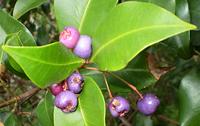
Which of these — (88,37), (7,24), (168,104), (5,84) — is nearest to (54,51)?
(88,37)

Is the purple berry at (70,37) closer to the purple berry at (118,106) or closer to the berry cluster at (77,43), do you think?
the berry cluster at (77,43)

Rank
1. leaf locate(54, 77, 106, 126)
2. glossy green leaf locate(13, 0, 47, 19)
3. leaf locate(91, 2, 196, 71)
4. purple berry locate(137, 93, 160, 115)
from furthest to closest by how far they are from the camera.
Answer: glossy green leaf locate(13, 0, 47, 19) < purple berry locate(137, 93, 160, 115) < leaf locate(54, 77, 106, 126) < leaf locate(91, 2, 196, 71)

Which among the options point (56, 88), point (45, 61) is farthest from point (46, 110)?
point (45, 61)

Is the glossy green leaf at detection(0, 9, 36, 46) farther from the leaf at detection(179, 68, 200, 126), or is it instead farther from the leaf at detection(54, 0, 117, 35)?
the leaf at detection(179, 68, 200, 126)

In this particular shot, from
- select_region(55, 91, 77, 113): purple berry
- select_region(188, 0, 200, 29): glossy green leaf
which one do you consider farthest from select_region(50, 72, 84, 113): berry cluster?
select_region(188, 0, 200, 29): glossy green leaf

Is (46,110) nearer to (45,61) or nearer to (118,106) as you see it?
(118,106)

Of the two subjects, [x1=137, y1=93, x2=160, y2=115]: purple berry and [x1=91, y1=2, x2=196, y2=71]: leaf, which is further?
[x1=137, y1=93, x2=160, y2=115]: purple berry
